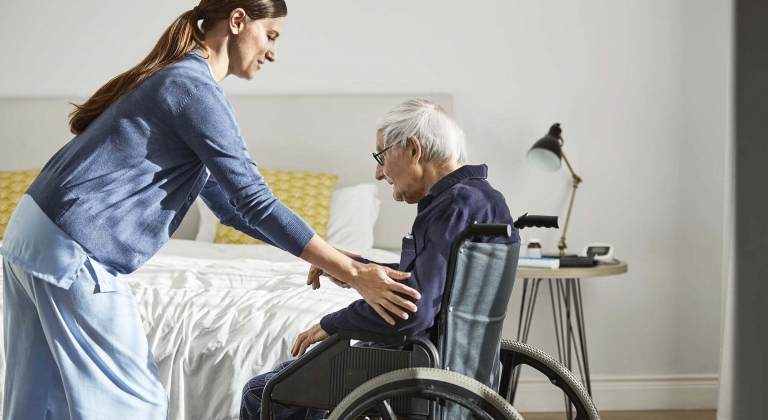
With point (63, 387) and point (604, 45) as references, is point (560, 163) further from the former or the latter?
point (63, 387)

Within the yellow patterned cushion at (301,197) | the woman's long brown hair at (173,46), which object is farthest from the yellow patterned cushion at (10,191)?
the woman's long brown hair at (173,46)

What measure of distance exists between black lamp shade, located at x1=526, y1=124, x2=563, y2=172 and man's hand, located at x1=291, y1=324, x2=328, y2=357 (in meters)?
2.17

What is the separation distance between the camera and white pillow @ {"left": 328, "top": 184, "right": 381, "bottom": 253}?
362cm

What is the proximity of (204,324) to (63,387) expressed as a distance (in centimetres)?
64

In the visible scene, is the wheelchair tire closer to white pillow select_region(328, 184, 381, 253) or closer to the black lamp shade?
white pillow select_region(328, 184, 381, 253)

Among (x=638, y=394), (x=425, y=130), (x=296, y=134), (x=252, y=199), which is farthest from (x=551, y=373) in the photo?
(x=296, y=134)

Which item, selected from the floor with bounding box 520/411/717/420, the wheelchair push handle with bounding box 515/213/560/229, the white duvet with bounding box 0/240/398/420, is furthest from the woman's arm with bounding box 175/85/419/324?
the floor with bounding box 520/411/717/420

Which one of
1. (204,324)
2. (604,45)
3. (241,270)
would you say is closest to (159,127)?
(204,324)

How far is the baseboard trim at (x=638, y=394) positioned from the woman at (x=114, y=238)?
253 cm

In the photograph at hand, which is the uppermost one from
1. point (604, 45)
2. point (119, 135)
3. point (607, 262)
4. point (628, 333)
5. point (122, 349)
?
point (604, 45)

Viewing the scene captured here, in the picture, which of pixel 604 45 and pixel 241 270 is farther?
pixel 604 45

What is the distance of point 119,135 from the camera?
4.80 feet

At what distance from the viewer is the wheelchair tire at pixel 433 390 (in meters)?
1.37
